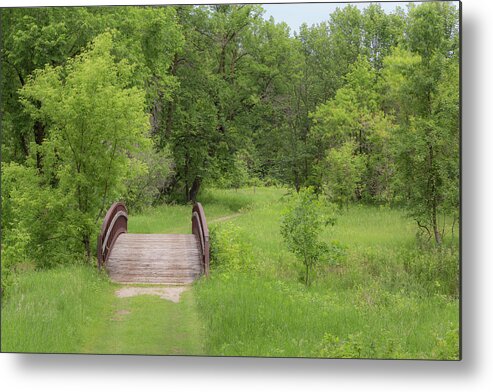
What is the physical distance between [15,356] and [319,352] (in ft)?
10.9

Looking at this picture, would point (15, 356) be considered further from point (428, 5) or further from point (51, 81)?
point (428, 5)

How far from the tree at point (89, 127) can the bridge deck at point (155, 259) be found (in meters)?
0.43

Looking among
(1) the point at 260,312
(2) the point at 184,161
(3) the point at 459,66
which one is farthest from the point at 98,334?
(3) the point at 459,66

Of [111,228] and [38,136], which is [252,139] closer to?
[111,228]

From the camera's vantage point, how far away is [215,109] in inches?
325

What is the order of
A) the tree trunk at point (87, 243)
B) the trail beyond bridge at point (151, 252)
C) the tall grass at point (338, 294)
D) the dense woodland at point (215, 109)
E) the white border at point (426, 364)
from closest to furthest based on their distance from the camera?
1. the white border at point (426, 364)
2. the tall grass at point (338, 294)
3. the dense woodland at point (215, 109)
4. the trail beyond bridge at point (151, 252)
5. the tree trunk at point (87, 243)

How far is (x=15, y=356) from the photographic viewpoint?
7355 millimetres

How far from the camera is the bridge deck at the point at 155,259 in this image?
330 inches

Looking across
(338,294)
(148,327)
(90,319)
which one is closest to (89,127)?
(90,319)

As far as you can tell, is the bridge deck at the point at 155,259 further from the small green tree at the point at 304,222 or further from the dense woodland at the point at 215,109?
the small green tree at the point at 304,222

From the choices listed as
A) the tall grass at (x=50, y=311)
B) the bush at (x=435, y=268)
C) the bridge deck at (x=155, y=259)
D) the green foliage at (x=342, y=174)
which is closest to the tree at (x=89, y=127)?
the bridge deck at (x=155, y=259)

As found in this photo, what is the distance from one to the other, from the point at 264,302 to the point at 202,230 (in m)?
1.32

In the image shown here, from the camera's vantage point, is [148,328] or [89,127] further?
[89,127]

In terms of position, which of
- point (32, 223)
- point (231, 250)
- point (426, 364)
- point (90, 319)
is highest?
point (32, 223)
